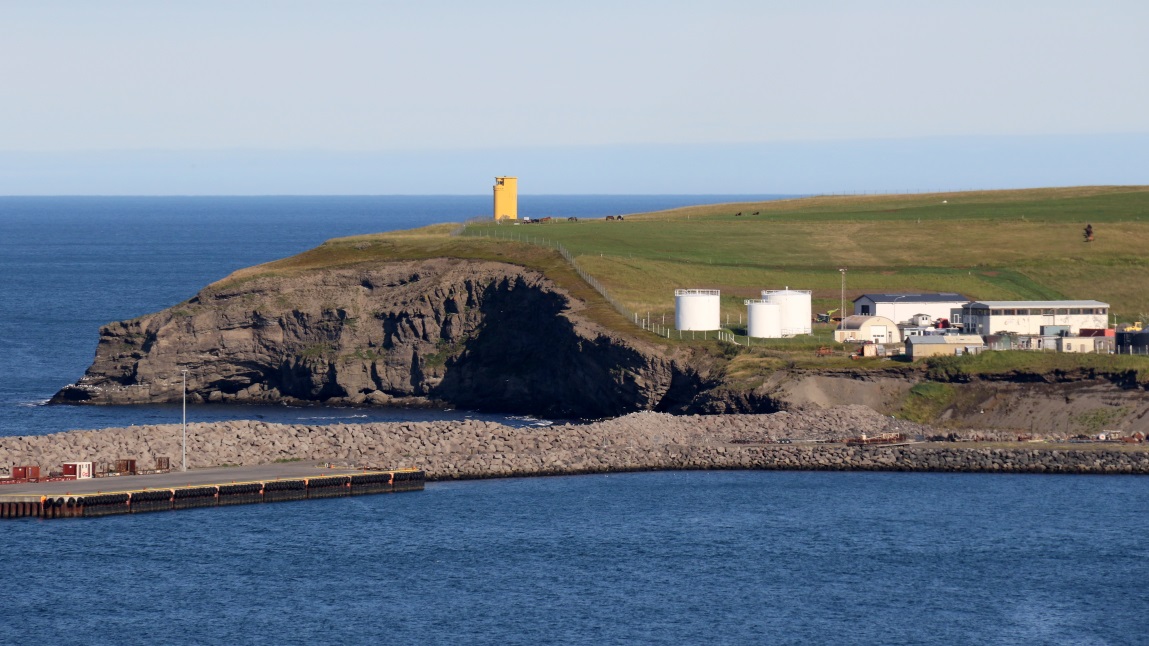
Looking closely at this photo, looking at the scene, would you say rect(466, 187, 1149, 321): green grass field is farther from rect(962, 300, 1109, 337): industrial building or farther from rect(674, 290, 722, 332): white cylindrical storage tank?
rect(962, 300, 1109, 337): industrial building

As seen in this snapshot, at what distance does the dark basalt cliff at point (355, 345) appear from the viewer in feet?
407

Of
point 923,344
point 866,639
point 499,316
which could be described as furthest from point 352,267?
point 866,639

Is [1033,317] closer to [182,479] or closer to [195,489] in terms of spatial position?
[182,479]

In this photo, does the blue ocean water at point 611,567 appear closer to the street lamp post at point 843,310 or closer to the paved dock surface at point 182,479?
the paved dock surface at point 182,479

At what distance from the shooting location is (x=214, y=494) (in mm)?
84312

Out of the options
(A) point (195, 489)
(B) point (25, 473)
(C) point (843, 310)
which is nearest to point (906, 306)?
(C) point (843, 310)

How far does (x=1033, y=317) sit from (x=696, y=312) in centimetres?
2121

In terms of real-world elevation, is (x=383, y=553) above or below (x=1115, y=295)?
below

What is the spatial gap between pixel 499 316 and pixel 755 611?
63954mm

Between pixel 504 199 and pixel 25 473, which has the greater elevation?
pixel 504 199

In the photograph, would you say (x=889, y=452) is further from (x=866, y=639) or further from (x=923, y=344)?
(x=866, y=639)

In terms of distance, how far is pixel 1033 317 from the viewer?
4616 inches

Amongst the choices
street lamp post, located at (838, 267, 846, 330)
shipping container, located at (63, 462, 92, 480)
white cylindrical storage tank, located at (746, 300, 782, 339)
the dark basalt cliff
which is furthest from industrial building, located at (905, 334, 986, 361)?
shipping container, located at (63, 462, 92, 480)

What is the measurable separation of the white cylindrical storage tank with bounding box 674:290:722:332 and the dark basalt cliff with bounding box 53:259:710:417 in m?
6.55
